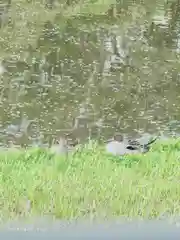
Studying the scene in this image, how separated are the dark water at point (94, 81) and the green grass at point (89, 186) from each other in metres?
1.02

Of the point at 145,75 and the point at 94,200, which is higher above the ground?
the point at 94,200

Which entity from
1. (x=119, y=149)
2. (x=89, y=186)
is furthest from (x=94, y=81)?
(x=89, y=186)

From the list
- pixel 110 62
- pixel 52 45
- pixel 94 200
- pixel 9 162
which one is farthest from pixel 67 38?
pixel 94 200

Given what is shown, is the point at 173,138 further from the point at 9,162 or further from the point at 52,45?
the point at 52,45

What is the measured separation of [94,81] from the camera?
5824mm

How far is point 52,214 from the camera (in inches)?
120

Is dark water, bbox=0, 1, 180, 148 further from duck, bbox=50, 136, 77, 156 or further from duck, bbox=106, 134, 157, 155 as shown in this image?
duck, bbox=106, 134, 157, 155

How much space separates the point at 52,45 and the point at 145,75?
3.99 ft

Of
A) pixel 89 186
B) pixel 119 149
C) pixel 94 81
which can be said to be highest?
pixel 89 186

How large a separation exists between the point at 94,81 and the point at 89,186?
8.84 feet

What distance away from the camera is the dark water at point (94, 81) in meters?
4.96

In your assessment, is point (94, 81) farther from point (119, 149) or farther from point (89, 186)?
point (89, 186)

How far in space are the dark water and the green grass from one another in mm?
1015

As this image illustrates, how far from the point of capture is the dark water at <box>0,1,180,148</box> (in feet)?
16.3
